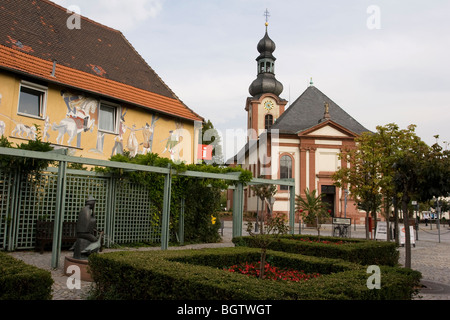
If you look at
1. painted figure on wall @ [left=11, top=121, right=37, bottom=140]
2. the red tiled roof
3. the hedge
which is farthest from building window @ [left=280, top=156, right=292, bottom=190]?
the hedge

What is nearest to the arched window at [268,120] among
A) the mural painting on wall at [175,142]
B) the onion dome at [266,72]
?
the onion dome at [266,72]

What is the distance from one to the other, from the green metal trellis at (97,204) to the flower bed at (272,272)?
13.1ft

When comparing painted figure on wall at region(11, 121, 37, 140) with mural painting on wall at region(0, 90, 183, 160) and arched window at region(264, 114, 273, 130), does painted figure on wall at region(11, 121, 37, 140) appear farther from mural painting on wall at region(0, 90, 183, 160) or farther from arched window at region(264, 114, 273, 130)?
arched window at region(264, 114, 273, 130)

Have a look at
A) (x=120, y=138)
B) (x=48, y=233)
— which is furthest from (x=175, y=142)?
(x=48, y=233)

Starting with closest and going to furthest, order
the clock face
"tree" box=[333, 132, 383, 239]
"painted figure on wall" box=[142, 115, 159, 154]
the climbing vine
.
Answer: the climbing vine < "tree" box=[333, 132, 383, 239] < "painted figure on wall" box=[142, 115, 159, 154] < the clock face

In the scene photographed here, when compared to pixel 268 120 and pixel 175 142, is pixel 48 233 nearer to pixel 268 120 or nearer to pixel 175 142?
pixel 175 142

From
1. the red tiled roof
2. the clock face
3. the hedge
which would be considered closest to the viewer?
the hedge

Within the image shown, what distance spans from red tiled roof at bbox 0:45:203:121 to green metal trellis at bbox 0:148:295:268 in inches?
186

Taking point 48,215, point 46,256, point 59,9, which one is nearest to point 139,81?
point 59,9

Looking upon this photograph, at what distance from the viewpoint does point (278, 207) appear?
4184 cm

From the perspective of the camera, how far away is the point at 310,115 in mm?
47219

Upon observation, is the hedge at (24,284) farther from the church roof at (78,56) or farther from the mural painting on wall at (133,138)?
the mural painting on wall at (133,138)

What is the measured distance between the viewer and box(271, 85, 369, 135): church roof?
147 feet

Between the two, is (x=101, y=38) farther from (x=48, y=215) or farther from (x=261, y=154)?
(x=261, y=154)
